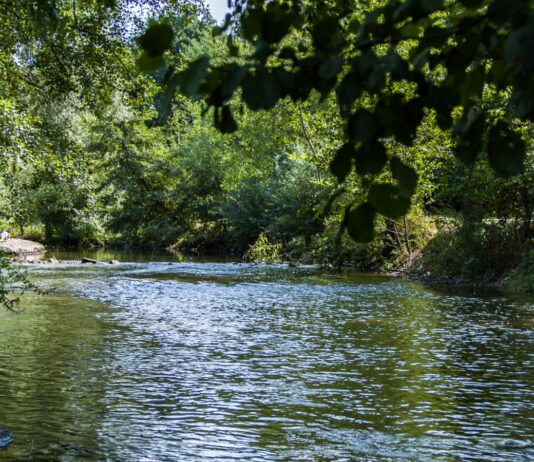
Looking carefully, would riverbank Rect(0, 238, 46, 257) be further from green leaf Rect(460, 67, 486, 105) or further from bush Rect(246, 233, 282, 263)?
green leaf Rect(460, 67, 486, 105)

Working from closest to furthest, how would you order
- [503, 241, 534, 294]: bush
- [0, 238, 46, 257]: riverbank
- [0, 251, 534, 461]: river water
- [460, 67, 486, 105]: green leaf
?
1. [460, 67, 486, 105]: green leaf
2. [0, 251, 534, 461]: river water
3. [503, 241, 534, 294]: bush
4. [0, 238, 46, 257]: riverbank

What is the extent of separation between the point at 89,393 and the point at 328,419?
290cm

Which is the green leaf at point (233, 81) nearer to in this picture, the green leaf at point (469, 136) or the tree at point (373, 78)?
the tree at point (373, 78)

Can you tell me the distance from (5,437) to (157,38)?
5.82m

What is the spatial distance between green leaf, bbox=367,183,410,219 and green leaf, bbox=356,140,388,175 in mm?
52

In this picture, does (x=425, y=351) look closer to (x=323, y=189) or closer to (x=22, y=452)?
(x=22, y=452)

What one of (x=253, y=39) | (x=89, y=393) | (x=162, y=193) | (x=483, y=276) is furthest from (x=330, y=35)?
(x=162, y=193)

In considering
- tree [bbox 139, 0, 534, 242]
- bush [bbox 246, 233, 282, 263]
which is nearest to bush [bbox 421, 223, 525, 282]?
bush [bbox 246, 233, 282, 263]

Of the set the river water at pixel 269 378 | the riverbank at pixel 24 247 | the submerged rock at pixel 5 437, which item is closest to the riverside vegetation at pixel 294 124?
the river water at pixel 269 378

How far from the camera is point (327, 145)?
26.0 metres

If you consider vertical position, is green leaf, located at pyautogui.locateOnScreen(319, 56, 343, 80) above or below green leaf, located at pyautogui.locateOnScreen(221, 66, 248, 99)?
above

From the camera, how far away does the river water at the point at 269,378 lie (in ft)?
23.4

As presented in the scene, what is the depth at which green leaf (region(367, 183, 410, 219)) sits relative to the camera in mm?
2203

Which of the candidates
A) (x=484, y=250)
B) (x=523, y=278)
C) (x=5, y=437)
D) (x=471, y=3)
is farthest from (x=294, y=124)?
(x=471, y=3)
